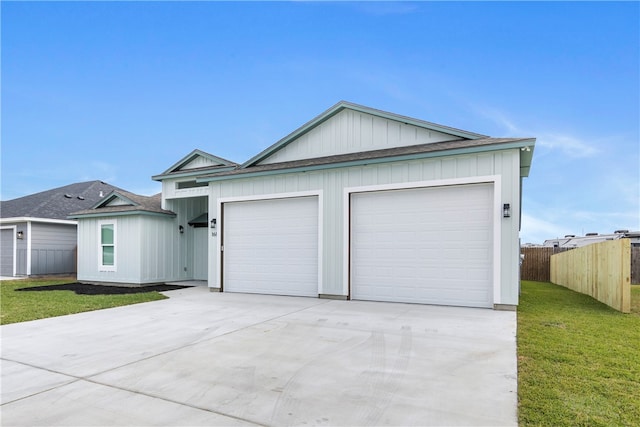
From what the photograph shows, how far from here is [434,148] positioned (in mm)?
8055

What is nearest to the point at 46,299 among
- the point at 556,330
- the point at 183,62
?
the point at 556,330

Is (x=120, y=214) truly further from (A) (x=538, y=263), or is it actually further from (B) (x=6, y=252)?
(A) (x=538, y=263)

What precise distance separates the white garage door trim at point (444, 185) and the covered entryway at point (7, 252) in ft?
54.3

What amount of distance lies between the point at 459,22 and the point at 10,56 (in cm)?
1847

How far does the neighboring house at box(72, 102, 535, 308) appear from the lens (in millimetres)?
7484

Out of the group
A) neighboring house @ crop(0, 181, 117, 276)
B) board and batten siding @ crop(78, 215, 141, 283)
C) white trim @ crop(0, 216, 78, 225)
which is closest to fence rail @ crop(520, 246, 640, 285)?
board and batten siding @ crop(78, 215, 141, 283)

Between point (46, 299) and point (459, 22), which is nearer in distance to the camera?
point (46, 299)

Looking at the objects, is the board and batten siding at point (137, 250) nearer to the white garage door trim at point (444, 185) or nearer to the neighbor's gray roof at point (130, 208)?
the neighbor's gray roof at point (130, 208)

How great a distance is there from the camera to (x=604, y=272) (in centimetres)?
884

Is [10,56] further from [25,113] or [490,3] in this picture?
[490,3]

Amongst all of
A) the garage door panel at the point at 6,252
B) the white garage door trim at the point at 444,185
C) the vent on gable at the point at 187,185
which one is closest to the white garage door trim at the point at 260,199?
the white garage door trim at the point at 444,185

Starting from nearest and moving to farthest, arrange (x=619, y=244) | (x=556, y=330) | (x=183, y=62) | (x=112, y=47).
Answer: (x=556, y=330) → (x=619, y=244) → (x=112, y=47) → (x=183, y=62)

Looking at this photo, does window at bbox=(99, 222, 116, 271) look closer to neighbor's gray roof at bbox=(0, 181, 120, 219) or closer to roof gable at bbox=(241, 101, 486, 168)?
neighbor's gray roof at bbox=(0, 181, 120, 219)

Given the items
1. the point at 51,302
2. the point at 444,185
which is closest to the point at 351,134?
the point at 444,185
